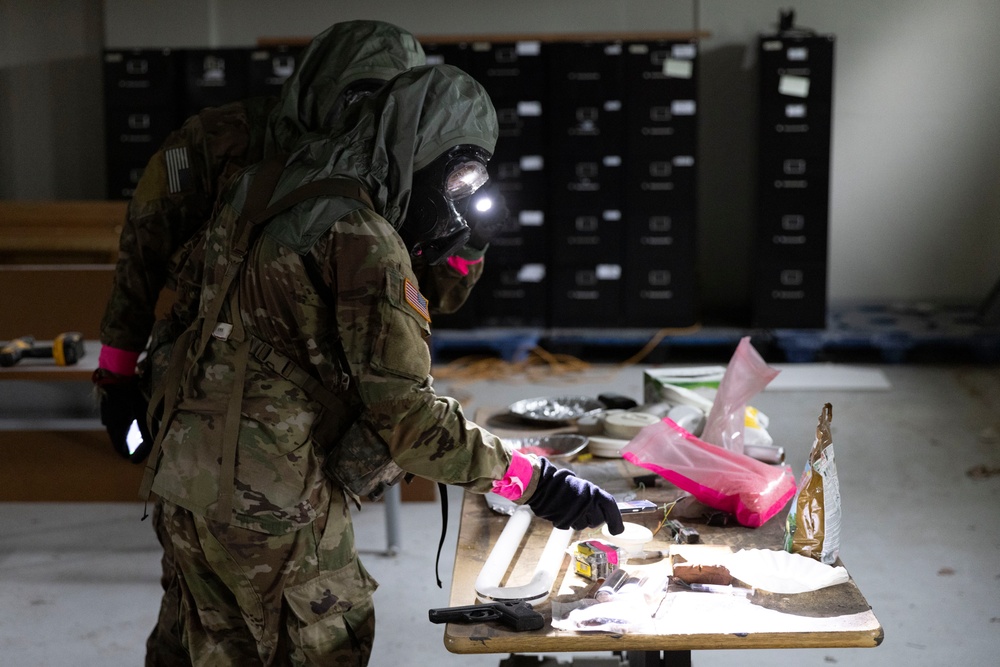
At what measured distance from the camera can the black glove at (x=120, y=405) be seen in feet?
7.85

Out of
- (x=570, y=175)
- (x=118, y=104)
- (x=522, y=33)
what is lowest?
(x=570, y=175)

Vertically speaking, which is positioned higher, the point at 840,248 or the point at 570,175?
the point at 570,175

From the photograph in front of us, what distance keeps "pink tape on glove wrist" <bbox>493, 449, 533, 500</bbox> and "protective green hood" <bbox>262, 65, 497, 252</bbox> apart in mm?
467

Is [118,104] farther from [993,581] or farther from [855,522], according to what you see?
[993,581]

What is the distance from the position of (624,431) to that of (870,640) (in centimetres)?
97

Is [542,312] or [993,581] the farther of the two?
[542,312]

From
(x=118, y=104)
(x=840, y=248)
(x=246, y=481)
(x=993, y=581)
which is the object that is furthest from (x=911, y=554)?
(x=118, y=104)

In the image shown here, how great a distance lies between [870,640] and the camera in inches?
60.1

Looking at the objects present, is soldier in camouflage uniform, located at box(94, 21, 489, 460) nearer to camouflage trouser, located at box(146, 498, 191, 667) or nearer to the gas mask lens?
camouflage trouser, located at box(146, 498, 191, 667)

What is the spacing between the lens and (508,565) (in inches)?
71.5

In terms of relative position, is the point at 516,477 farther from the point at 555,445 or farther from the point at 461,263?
the point at 461,263

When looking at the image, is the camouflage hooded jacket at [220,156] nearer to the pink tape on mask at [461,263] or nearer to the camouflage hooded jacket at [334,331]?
the pink tape on mask at [461,263]

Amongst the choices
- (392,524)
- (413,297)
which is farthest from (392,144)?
(392,524)

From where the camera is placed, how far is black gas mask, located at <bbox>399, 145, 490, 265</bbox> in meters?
1.82
